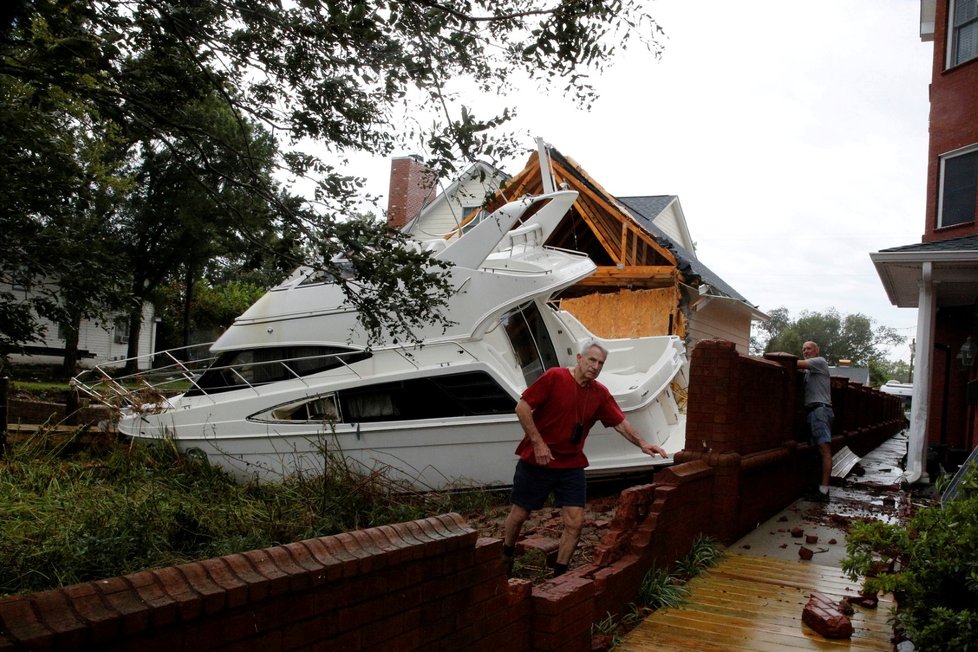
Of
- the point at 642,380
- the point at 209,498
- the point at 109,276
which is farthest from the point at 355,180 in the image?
the point at 642,380

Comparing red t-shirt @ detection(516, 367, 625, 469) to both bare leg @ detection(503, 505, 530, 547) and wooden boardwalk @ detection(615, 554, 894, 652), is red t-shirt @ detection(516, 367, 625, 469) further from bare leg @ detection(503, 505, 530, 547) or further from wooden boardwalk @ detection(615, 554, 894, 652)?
wooden boardwalk @ detection(615, 554, 894, 652)

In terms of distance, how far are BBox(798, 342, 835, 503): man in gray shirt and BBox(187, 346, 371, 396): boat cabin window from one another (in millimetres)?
6017

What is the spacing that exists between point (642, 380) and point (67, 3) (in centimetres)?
861

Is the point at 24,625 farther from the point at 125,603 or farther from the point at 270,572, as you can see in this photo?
the point at 270,572

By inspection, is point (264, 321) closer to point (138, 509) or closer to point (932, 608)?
point (138, 509)

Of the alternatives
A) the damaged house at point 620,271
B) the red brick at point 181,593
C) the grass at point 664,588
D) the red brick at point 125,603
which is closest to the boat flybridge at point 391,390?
the grass at point 664,588

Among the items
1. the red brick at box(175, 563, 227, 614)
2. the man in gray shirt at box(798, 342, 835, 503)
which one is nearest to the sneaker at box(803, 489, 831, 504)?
the man in gray shirt at box(798, 342, 835, 503)

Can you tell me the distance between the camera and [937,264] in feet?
34.9

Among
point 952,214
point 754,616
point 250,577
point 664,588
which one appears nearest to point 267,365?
point 664,588

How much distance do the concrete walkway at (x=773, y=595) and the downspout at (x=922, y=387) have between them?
69.2 inches

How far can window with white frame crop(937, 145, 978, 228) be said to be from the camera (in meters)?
13.4

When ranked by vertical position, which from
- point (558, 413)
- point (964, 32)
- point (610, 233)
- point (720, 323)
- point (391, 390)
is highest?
point (964, 32)

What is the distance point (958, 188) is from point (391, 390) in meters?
11.0

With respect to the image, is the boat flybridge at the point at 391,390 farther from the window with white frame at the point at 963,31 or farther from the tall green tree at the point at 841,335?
the tall green tree at the point at 841,335
